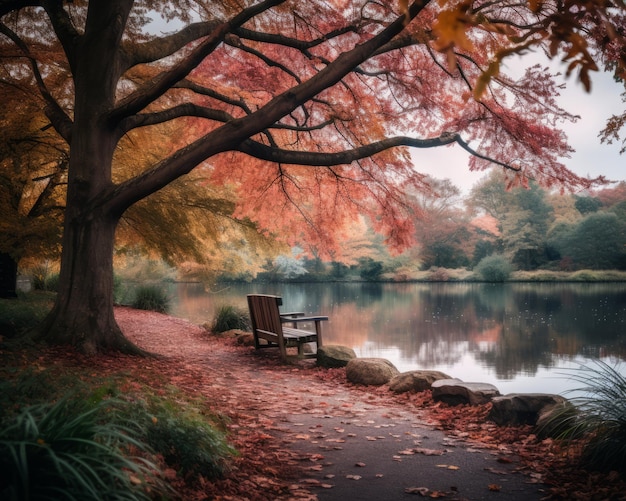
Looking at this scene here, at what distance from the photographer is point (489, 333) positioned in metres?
16.5

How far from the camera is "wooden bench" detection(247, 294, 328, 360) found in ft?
30.2

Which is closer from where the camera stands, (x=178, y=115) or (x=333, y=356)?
(x=178, y=115)

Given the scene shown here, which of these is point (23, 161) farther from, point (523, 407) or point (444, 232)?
point (444, 232)

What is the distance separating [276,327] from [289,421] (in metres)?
3.77

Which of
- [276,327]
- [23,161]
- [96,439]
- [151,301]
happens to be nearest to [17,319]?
[23,161]

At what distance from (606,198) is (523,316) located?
32.1 meters

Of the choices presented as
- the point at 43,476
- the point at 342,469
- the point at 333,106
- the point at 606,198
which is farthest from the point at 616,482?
the point at 606,198

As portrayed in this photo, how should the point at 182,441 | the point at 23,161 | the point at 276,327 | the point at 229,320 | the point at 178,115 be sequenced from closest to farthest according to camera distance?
the point at 182,441
the point at 178,115
the point at 276,327
the point at 23,161
the point at 229,320

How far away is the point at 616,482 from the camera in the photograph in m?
3.75

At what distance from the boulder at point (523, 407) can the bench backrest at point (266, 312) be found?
4.09 meters

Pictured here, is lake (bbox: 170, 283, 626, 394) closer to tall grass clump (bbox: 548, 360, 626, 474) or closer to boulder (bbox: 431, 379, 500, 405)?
boulder (bbox: 431, 379, 500, 405)

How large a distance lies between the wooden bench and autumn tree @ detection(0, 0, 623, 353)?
1.50 m

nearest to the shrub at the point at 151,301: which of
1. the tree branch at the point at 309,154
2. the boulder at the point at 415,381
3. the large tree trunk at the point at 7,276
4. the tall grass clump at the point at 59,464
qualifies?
the large tree trunk at the point at 7,276

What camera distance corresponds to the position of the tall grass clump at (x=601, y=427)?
3.96 metres
